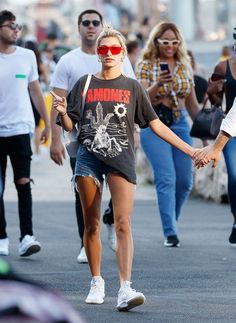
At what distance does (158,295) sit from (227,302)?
0.49 m

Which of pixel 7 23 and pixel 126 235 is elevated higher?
pixel 7 23

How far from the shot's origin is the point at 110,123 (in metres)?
7.29

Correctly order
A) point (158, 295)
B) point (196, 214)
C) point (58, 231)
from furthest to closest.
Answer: point (196, 214), point (58, 231), point (158, 295)

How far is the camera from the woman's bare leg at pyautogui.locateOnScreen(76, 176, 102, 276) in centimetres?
735

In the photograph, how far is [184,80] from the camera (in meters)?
10.2

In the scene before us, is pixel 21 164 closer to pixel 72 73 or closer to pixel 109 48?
pixel 72 73

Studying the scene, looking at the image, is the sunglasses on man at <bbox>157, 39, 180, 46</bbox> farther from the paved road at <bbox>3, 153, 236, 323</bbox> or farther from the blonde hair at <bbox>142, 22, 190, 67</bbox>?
the paved road at <bbox>3, 153, 236, 323</bbox>

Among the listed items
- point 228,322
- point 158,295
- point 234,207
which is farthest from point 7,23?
point 228,322

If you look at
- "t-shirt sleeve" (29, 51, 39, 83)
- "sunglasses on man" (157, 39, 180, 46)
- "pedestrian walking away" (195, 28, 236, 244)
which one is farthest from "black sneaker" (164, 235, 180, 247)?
"t-shirt sleeve" (29, 51, 39, 83)

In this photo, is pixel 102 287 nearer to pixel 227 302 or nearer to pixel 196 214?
pixel 227 302

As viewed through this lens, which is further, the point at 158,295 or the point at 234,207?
the point at 234,207

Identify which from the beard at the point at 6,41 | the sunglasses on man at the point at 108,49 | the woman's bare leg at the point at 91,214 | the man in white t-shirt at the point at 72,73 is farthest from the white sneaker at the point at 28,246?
the sunglasses on man at the point at 108,49

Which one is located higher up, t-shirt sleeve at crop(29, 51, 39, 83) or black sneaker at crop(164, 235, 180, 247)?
t-shirt sleeve at crop(29, 51, 39, 83)

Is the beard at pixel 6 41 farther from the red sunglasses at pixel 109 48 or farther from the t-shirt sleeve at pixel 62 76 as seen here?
the red sunglasses at pixel 109 48
